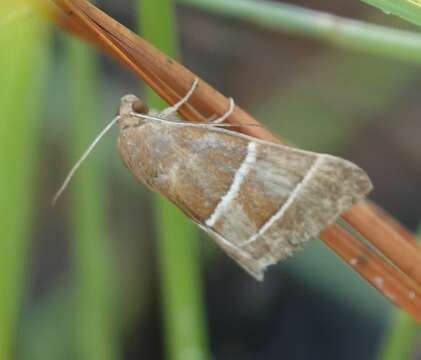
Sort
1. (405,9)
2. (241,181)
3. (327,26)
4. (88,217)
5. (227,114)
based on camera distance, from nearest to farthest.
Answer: (405,9) → (227,114) → (241,181) → (327,26) → (88,217)

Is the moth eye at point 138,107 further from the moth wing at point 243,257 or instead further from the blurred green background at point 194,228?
the blurred green background at point 194,228

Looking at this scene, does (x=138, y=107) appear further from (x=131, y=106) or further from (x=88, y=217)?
(x=88, y=217)

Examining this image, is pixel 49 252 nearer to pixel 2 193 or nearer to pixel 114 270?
pixel 114 270

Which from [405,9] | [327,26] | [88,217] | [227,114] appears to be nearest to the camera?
[405,9]

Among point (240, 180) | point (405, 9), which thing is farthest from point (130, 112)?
point (405, 9)

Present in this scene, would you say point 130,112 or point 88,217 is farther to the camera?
point 88,217

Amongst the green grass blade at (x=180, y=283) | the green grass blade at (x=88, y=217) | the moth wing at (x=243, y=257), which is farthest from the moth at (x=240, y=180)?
the green grass blade at (x=88, y=217)

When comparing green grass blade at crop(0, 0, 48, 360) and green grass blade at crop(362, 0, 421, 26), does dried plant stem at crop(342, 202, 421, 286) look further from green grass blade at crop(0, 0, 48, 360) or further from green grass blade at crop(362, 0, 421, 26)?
green grass blade at crop(0, 0, 48, 360)

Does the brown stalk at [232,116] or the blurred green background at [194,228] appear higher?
the brown stalk at [232,116]

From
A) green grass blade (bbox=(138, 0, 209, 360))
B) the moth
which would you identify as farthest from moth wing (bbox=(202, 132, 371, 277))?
green grass blade (bbox=(138, 0, 209, 360))

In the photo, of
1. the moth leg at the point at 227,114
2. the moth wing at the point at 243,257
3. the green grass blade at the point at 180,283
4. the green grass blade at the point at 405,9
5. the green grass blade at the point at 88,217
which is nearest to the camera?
the green grass blade at the point at 405,9
